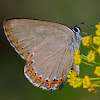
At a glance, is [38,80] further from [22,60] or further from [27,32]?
[22,60]

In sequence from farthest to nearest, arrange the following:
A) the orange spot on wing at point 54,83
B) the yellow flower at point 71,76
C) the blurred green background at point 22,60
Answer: the blurred green background at point 22,60
the orange spot on wing at point 54,83
the yellow flower at point 71,76

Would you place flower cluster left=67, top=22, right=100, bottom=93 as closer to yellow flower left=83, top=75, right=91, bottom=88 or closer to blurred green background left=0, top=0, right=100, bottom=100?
yellow flower left=83, top=75, right=91, bottom=88

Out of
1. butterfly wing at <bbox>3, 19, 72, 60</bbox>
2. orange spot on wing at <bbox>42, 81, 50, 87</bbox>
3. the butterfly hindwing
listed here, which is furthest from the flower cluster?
butterfly wing at <bbox>3, 19, 72, 60</bbox>

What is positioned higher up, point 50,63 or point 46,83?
point 50,63

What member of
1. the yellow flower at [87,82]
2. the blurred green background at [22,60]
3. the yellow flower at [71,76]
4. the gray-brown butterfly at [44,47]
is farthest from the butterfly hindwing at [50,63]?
the blurred green background at [22,60]

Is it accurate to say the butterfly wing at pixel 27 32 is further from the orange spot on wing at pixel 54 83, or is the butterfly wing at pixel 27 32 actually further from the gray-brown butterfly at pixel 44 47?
the orange spot on wing at pixel 54 83

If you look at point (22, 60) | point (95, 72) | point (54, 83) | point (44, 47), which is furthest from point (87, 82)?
point (22, 60)

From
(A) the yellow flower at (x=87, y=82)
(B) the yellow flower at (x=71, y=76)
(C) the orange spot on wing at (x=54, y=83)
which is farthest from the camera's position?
(C) the orange spot on wing at (x=54, y=83)
